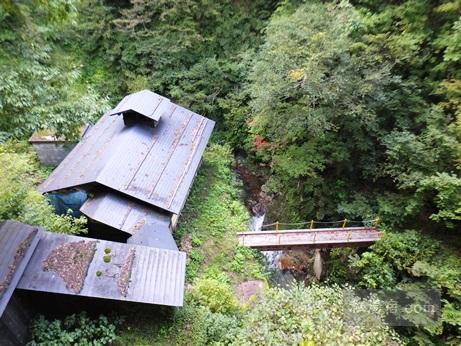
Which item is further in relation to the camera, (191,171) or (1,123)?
(191,171)

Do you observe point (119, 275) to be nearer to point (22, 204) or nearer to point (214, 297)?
point (214, 297)

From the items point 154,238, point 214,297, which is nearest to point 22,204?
point 154,238

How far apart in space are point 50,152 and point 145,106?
5948mm

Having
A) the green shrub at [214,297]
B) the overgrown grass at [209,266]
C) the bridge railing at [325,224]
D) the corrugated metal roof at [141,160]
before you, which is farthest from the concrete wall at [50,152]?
the bridge railing at [325,224]

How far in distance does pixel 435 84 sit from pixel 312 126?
16.1 feet

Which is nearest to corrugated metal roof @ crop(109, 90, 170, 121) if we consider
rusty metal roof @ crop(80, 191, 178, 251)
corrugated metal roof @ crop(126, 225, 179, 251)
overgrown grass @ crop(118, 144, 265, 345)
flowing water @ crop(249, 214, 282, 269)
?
overgrown grass @ crop(118, 144, 265, 345)

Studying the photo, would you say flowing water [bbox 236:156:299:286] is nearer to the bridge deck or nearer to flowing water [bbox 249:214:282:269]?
flowing water [bbox 249:214:282:269]

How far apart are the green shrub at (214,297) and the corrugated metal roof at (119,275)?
1629mm

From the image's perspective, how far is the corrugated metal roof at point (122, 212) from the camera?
12.1 m

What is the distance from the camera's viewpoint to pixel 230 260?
1430cm

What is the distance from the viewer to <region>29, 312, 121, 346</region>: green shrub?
27.3 feet

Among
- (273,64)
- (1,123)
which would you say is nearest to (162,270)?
(1,123)

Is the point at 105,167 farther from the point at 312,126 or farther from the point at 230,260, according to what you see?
the point at 312,126

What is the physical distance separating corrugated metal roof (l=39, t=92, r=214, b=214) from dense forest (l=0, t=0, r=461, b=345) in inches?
71.0
